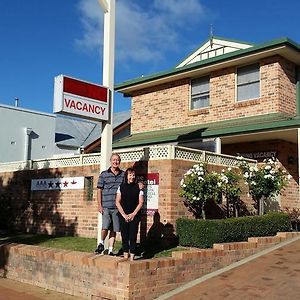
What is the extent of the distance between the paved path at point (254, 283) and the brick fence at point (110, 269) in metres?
0.28

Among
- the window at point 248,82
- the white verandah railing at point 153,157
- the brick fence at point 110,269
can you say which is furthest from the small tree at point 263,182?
the window at point 248,82

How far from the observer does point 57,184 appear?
47.9ft

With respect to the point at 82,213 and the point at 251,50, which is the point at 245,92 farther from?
the point at 82,213

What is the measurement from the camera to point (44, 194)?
49.4ft

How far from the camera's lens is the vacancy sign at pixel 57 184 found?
546 inches

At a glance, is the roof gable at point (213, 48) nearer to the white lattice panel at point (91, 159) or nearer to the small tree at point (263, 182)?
the small tree at point (263, 182)

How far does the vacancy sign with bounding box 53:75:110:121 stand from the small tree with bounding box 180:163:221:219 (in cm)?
273

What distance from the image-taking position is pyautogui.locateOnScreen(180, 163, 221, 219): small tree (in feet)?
36.6

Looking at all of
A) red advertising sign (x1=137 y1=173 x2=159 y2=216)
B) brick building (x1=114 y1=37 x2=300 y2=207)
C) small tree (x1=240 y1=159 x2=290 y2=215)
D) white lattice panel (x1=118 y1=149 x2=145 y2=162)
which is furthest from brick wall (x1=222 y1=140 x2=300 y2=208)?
red advertising sign (x1=137 y1=173 x2=159 y2=216)

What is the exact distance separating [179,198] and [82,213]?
3.40 metres

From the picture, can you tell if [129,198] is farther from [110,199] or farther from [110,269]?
[110,269]

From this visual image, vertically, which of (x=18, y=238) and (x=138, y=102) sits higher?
(x=138, y=102)

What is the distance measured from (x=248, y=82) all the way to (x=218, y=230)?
757 centimetres

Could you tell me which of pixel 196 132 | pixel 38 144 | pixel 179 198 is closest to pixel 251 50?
pixel 196 132
